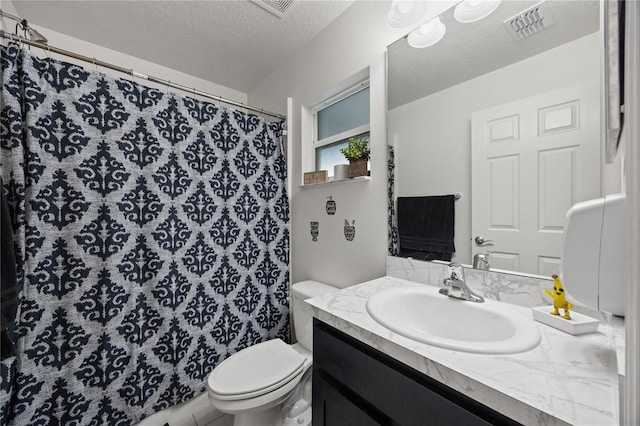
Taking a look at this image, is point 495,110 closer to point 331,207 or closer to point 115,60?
point 331,207

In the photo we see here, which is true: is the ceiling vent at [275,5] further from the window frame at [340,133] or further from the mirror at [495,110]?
the mirror at [495,110]

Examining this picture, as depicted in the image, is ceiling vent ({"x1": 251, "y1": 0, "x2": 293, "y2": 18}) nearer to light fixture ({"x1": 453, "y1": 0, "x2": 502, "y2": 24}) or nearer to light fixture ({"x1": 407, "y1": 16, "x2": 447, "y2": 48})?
light fixture ({"x1": 407, "y1": 16, "x2": 447, "y2": 48})

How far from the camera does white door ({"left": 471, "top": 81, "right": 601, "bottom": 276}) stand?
2.51 ft

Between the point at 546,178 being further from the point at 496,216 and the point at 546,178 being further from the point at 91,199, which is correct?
the point at 91,199

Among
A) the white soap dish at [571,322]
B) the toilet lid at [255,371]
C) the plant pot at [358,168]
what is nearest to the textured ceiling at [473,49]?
the plant pot at [358,168]

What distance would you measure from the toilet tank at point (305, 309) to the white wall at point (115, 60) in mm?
1870

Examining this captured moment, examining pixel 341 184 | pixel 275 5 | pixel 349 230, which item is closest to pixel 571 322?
pixel 349 230

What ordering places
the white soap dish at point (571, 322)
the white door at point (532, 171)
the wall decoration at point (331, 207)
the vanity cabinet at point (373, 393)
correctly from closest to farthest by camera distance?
the vanity cabinet at point (373, 393)
the white soap dish at point (571, 322)
the white door at point (532, 171)
the wall decoration at point (331, 207)

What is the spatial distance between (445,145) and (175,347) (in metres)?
1.81

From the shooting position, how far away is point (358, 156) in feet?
4.51

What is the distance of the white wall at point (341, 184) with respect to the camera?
131 cm

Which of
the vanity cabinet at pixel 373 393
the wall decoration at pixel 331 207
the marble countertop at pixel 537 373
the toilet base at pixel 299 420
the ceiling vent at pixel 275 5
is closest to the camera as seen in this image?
the marble countertop at pixel 537 373

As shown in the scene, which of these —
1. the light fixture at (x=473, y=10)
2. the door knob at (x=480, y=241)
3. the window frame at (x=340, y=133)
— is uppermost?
the light fixture at (x=473, y=10)

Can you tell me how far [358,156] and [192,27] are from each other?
1.40 meters
